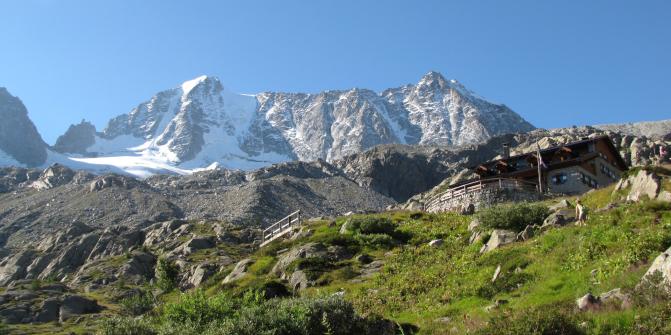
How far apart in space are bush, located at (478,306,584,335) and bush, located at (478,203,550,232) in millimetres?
19780

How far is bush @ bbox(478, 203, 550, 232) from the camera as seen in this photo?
122 feet

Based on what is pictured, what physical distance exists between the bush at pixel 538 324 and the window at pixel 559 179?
2362 inches

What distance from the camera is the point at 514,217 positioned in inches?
1481

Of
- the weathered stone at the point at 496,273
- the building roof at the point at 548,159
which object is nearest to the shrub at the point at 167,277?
the building roof at the point at 548,159

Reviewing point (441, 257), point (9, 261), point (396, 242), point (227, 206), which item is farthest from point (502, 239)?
point (227, 206)

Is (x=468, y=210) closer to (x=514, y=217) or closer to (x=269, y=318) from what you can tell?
(x=514, y=217)

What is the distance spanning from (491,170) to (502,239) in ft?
176

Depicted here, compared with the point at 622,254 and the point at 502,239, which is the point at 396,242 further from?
the point at 622,254

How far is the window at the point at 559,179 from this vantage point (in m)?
74.4

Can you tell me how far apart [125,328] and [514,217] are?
22.1 meters

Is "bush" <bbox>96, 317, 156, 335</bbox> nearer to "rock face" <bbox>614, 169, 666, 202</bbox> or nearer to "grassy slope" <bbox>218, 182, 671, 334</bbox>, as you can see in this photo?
"grassy slope" <bbox>218, 182, 671, 334</bbox>

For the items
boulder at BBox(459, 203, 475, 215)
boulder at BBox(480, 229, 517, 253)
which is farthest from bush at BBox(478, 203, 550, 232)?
boulder at BBox(459, 203, 475, 215)

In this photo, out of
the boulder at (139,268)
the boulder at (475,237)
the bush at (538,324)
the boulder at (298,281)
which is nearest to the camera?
the bush at (538,324)

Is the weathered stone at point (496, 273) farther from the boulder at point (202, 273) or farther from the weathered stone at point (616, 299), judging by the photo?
the boulder at point (202, 273)
